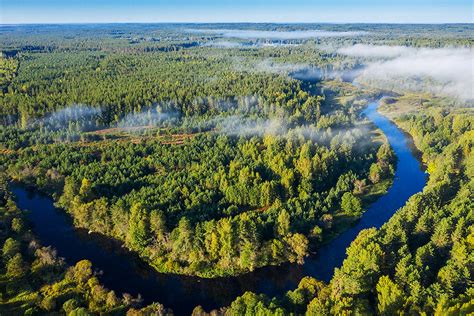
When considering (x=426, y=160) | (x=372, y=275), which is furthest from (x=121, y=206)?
(x=426, y=160)

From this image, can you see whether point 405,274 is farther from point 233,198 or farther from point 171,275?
point 233,198

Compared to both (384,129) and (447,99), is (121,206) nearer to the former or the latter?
(384,129)

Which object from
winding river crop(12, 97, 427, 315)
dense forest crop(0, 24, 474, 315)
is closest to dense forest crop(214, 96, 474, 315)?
dense forest crop(0, 24, 474, 315)

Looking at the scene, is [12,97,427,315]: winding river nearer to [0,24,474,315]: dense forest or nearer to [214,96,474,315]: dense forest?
[0,24,474,315]: dense forest

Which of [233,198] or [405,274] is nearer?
[405,274]

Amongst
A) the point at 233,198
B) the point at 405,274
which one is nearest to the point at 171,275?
the point at 233,198
